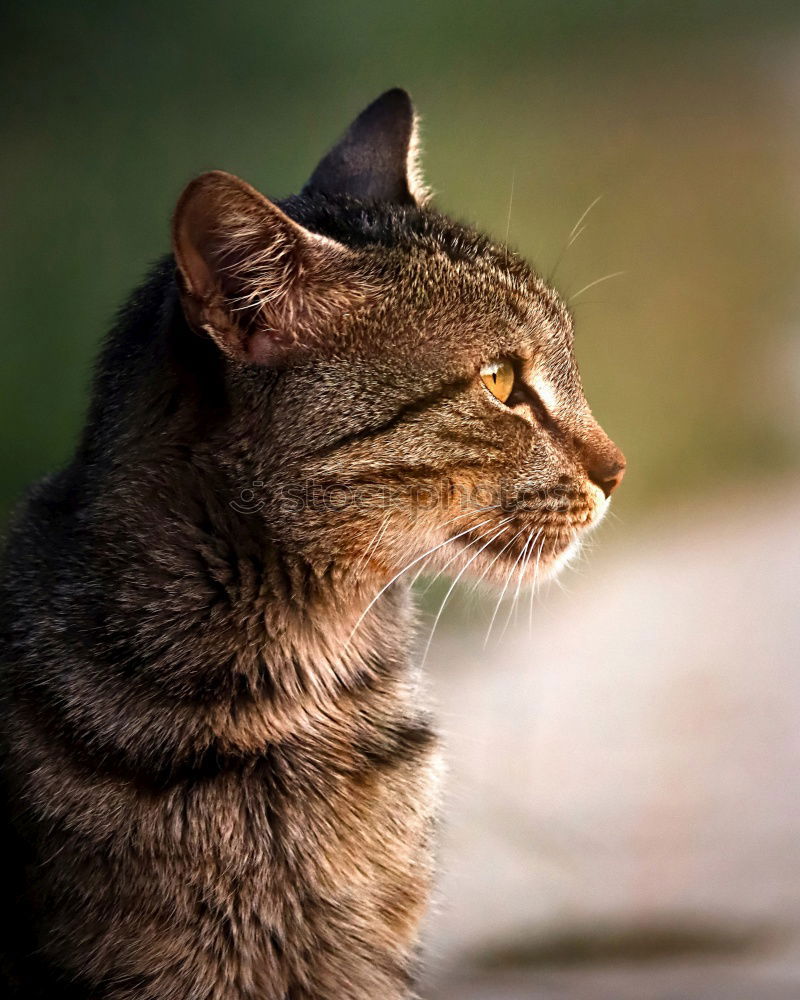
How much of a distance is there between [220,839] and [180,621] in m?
0.20

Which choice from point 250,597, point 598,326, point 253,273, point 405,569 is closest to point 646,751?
point 598,326

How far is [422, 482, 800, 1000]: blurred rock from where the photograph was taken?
5.03ft

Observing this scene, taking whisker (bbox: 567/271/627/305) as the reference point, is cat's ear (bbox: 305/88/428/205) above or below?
below

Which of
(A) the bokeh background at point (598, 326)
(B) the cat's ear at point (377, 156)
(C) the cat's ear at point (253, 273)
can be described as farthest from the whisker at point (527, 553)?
(A) the bokeh background at point (598, 326)

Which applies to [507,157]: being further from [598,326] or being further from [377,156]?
[377,156]

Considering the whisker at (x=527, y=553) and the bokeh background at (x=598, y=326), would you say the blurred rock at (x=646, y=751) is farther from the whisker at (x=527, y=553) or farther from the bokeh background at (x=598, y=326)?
the whisker at (x=527, y=553)

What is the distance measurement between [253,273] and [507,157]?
0.81m

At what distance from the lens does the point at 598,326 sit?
63.6 inches

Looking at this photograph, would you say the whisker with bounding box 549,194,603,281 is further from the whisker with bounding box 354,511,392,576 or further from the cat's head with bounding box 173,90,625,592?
the whisker with bounding box 354,511,392,576

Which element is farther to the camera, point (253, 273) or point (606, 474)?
point (606, 474)

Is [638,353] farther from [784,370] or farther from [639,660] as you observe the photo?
[639,660]

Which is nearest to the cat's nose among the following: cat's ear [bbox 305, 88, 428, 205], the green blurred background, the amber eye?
the amber eye

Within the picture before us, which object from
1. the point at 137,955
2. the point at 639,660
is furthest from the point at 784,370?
the point at 137,955

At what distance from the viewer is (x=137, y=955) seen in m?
0.87
